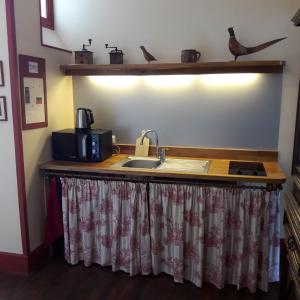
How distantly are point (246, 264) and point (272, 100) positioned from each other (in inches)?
53.6

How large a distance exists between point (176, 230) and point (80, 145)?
106cm

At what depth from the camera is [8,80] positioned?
2.31 m

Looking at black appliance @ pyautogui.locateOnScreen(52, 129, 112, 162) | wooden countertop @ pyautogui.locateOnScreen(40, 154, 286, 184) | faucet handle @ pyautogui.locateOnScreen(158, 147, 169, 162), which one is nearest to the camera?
wooden countertop @ pyautogui.locateOnScreen(40, 154, 286, 184)

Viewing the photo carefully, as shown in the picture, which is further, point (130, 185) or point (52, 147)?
point (52, 147)

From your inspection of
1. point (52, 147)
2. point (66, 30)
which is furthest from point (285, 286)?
point (66, 30)

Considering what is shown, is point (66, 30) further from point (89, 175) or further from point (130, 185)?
point (130, 185)

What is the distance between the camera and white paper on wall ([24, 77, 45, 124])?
7.97 ft

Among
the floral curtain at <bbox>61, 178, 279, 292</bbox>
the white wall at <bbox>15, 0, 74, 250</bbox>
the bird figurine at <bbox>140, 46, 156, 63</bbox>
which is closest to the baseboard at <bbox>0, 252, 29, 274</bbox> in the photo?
the white wall at <bbox>15, 0, 74, 250</bbox>

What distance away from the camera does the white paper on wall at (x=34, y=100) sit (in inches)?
95.6

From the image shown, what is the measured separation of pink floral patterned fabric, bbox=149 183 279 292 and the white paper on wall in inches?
43.0

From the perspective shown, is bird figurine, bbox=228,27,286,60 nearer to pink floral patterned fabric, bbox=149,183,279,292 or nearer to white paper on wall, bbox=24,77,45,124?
pink floral patterned fabric, bbox=149,183,279,292

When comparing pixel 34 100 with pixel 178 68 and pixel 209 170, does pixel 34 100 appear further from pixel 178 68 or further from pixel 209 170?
pixel 209 170

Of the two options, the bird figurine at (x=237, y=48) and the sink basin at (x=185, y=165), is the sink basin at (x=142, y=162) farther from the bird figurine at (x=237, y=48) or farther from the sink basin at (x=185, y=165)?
the bird figurine at (x=237, y=48)

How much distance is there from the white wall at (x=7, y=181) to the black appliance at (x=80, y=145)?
425 mm
